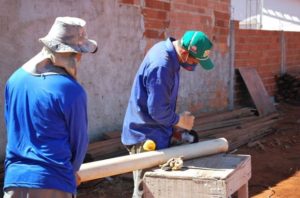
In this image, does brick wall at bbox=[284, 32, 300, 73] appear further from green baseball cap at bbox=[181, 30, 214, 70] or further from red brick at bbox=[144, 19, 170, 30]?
green baseball cap at bbox=[181, 30, 214, 70]

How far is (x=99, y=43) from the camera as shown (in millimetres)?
7219

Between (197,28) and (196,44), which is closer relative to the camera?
(196,44)

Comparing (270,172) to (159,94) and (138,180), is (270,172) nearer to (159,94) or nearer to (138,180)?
(138,180)

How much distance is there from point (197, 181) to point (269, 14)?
20.3 metres

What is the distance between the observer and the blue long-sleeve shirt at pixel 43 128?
2.77 meters

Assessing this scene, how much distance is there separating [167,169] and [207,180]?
0.39 meters

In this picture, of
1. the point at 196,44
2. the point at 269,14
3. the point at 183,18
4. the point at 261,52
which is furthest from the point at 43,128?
the point at 269,14

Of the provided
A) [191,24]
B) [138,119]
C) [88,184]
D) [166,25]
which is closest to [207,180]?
[138,119]

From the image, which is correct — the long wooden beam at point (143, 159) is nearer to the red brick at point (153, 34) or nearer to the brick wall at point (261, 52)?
the red brick at point (153, 34)

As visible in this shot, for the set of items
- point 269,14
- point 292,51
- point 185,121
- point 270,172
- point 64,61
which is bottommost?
point 270,172

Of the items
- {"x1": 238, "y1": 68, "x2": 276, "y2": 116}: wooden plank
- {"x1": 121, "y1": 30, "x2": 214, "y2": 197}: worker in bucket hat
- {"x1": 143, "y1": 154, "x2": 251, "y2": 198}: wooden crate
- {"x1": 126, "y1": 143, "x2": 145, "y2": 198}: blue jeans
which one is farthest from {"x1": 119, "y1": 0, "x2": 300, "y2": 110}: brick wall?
{"x1": 143, "y1": 154, "x2": 251, "y2": 198}: wooden crate

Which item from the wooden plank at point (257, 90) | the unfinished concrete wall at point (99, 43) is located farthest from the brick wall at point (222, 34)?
the unfinished concrete wall at point (99, 43)

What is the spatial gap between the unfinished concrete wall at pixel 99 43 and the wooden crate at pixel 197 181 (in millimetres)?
2785

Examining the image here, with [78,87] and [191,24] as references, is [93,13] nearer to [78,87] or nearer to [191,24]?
[191,24]
